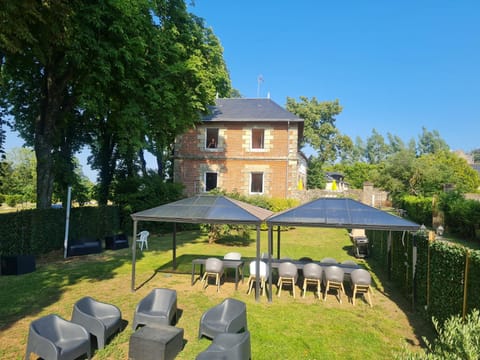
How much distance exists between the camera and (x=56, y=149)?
18.0 metres

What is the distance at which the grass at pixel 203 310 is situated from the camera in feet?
18.1

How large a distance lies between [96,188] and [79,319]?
17539mm

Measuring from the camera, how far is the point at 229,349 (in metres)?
4.25

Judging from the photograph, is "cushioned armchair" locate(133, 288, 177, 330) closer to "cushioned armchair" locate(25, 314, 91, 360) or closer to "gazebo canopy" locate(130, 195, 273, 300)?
"cushioned armchair" locate(25, 314, 91, 360)

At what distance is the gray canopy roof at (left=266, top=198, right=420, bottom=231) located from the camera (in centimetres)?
736

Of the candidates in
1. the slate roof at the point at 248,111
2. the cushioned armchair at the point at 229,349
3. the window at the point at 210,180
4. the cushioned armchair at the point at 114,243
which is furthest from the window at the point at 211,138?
the cushioned armchair at the point at 229,349

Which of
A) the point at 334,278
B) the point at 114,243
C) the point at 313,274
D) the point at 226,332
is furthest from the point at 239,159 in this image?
the point at 226,332

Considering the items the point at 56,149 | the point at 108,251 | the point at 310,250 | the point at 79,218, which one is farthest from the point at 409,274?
the point at 56,149

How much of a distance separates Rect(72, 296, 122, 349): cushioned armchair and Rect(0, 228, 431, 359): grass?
222mm

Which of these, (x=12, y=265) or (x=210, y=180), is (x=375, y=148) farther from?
(x=12, y=265)

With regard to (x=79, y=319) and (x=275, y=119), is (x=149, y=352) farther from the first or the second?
(x=275, y=119)

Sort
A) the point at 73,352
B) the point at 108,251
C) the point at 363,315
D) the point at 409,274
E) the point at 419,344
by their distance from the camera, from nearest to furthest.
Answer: the point at 73,352 < the point at 419,344 < the point at 363,315 < the point at 409,274 < the point at 108,251

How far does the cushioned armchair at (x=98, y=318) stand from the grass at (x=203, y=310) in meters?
0.22

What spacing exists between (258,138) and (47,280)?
59.2ft
